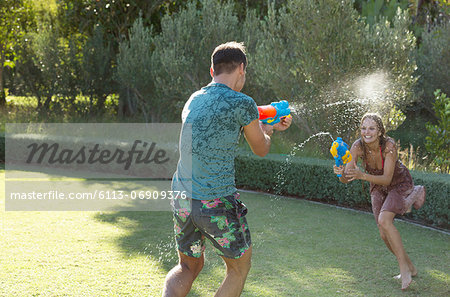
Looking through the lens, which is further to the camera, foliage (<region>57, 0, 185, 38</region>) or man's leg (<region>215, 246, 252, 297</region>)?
foliage (<region>57, 0, 185, 38</region>)

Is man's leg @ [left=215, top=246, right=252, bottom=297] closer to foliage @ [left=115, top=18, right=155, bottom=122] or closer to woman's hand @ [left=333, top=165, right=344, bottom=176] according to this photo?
woman's hand @ [left=333, top=165, right=344, bottom=176]

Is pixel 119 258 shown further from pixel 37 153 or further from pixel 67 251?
pixel 37 153

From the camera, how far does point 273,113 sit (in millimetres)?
3838

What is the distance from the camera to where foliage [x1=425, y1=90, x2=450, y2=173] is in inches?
389

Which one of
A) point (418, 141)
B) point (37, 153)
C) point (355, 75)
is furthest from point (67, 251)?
point (418, 141)

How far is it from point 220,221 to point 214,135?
0.53 metres

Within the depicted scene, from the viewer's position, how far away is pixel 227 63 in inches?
136

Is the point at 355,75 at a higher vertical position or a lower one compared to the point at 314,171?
higher

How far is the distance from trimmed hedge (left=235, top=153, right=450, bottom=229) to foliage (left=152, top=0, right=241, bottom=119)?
4648 mm

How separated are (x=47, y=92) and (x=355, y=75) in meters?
12.6

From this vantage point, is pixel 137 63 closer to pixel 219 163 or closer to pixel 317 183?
pixel 317 183

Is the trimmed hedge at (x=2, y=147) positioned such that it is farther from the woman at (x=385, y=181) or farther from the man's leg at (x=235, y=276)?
the man's leg at (x=235, y=276)

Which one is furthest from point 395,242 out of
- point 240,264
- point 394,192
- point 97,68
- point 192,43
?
point 97,68

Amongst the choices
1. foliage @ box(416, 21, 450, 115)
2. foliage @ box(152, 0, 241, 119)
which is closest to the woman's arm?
foliage @ box(152, 0, 241, 119)
